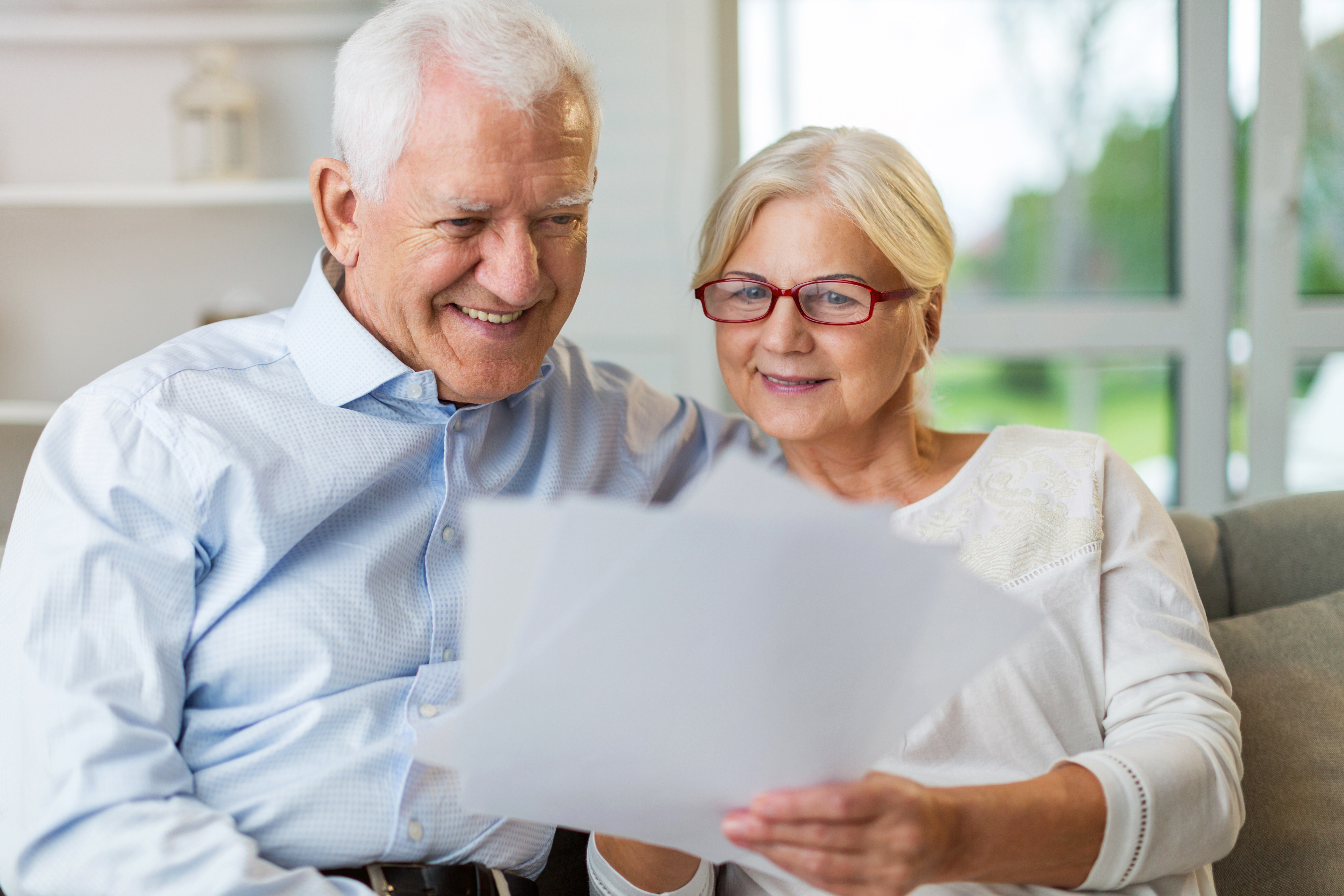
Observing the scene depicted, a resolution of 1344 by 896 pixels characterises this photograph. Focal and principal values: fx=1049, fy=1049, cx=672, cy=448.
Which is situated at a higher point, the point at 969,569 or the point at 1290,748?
the point at 969,569

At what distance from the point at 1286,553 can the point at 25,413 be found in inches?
109

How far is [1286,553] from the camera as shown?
1.54 metres

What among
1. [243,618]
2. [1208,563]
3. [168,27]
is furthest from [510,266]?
[168,27]

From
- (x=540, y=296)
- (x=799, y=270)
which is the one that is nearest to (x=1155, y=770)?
(x=799, y=270)

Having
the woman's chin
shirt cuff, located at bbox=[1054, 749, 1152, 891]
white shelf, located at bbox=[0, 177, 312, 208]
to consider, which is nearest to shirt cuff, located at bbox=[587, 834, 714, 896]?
shirt cuff, located at bbox=[1054, 749, 1152, 891]

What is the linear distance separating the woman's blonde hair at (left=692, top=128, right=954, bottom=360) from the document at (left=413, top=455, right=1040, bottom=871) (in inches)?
24.9

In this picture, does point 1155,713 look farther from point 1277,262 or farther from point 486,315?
point 1277,262

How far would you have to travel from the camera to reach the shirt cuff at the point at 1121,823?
0.97 m

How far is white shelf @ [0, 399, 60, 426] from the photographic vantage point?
8.61 feet

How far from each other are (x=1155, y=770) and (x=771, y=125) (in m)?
2.55

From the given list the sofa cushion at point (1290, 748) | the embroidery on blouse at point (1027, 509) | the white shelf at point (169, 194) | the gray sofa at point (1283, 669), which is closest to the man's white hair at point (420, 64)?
the embroidery on blouse at point (1027, 509)

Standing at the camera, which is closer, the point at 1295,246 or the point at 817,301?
the point at 817,301

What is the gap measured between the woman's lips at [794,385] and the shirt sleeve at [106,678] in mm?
661

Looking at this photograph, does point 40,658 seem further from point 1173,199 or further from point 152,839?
point 1173,199
